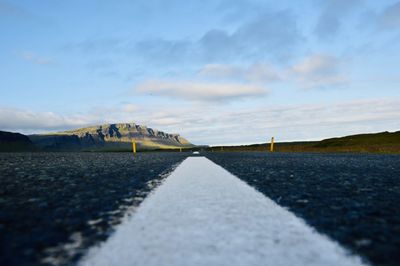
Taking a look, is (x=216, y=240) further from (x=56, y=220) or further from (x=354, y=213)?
(x=354, y=213)

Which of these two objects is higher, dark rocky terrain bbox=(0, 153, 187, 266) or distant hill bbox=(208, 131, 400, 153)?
distant hill bbox=(208, 131, 400, 153)

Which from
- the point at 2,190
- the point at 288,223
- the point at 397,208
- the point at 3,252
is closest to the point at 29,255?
the point at 3,252

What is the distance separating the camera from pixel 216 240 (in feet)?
11.6

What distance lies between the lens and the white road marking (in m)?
2.99

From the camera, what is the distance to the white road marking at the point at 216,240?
2.99 metres

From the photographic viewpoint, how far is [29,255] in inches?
126

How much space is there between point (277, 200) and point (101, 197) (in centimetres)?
331

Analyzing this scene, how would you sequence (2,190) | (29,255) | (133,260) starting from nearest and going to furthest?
1. (133,260)
2. (29,255)
3. (2,190)

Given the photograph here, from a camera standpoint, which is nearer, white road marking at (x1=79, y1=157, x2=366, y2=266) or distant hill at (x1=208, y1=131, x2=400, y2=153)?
white road marking at (x1=79, y1=157, x2=366, y2=266)

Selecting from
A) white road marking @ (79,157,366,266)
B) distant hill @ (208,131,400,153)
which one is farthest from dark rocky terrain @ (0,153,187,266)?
distant hill @ (208,131,400,153)

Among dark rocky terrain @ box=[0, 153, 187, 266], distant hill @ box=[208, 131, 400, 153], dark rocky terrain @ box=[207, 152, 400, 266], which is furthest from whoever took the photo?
distant hill @ box=[208, 131, 400, 153]

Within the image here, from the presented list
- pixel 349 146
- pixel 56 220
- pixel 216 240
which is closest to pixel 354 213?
pixel 216 240

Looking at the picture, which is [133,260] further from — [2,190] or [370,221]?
[2,190]

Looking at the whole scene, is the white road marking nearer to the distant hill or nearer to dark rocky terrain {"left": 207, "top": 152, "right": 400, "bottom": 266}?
dark rocky terrain {"left": 207, "top": 152, "right": 400, "bottom": 266}
